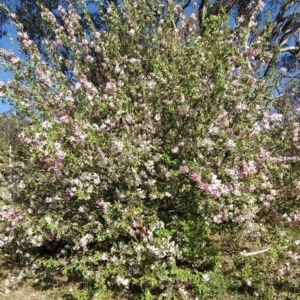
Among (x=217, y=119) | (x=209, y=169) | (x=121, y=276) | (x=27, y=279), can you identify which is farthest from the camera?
(x=27, y=279)

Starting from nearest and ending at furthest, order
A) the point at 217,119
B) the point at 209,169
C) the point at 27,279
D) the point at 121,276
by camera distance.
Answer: the point at 209,169 → the point at 121,276 → the point at 217,119 → the point at 27,279

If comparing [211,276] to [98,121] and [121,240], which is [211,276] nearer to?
[121,240]

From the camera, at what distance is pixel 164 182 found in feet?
17.0

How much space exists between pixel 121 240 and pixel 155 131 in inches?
59.1

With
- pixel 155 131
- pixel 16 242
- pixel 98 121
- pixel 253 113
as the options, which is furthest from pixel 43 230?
pixel 253 113

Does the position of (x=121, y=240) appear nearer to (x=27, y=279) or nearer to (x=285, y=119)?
(x=27, y=279)

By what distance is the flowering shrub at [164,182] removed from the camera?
491 cm

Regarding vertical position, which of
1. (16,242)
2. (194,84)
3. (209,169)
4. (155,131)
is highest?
(194,84)

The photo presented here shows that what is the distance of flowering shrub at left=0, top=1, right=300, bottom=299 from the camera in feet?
16.1

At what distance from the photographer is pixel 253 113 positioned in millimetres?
5605

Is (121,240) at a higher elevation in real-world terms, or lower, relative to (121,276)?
higher

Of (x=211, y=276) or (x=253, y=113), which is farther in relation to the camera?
(x=253, y=113)

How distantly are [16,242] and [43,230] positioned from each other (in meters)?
0.88

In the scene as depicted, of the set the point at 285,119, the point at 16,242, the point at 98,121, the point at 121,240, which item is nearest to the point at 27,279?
the point at 16,242
